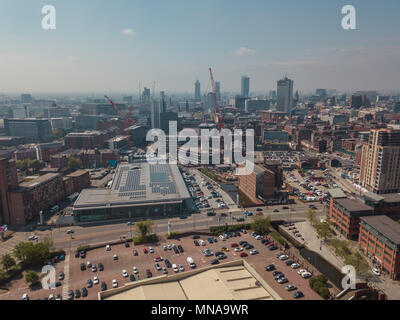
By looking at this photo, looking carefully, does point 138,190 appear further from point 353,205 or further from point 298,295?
point 353,205

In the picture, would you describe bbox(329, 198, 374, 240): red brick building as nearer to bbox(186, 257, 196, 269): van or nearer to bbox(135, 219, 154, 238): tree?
bbox(186, 257, 196, 269): van

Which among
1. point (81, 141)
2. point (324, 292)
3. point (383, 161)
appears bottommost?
point (324, 292)

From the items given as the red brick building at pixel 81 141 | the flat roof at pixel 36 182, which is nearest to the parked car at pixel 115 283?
the flat roof at pixel 36 182

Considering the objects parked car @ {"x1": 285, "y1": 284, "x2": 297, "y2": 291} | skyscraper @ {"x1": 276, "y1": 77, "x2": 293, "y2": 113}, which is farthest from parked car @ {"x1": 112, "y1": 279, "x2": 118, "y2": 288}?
skyscraper @ {"x1": 276, "y1": 77, "x2": 293, "y2": 113}

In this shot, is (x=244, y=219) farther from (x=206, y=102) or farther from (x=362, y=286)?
(x=206, y=102)

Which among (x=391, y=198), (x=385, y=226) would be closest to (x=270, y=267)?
(x=385, y=226)
